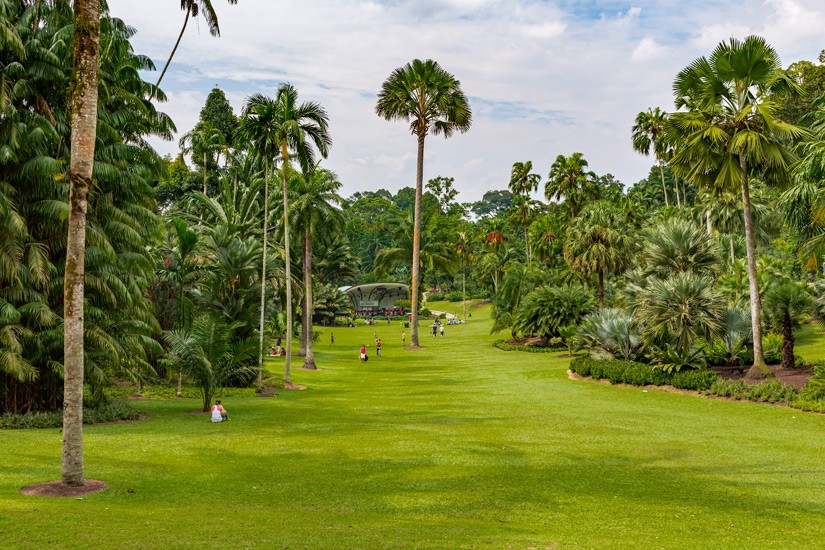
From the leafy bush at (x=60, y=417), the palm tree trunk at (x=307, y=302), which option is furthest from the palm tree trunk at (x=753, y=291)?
the palm tree trunk at (x=307, y=302)

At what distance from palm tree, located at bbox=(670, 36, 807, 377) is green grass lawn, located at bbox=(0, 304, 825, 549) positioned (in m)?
9.26

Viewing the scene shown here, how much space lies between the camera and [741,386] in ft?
85.6

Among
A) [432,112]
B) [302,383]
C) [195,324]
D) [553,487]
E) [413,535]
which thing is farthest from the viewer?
[432,112]

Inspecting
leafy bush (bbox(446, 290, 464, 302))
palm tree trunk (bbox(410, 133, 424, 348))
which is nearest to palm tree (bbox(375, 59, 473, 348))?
palm tree trunk (bbox(410, 133, 424, 348))

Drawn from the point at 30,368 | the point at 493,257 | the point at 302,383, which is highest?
the point at 493,257

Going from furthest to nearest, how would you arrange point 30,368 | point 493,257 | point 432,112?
point 493,257 < point 432,112 < point 30,368

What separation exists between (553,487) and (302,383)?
77.7 feet

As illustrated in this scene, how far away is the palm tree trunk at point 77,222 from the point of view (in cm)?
1233

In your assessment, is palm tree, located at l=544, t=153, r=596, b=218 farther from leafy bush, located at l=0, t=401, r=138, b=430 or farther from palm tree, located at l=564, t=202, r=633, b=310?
leafy bush, located at l=0, t=401, r=138, b=430

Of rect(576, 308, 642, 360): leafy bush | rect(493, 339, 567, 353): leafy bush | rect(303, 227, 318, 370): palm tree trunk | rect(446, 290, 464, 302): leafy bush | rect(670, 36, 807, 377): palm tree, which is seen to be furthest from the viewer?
rect(446, 290, 464, 302): leafy bush

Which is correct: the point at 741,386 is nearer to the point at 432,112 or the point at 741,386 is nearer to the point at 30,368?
the point at 30,368

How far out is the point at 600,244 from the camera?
149 ft

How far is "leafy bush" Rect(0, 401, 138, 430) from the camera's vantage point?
19797 millimetres

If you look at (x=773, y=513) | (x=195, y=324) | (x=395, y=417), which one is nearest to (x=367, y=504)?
(x=773, y=513)
